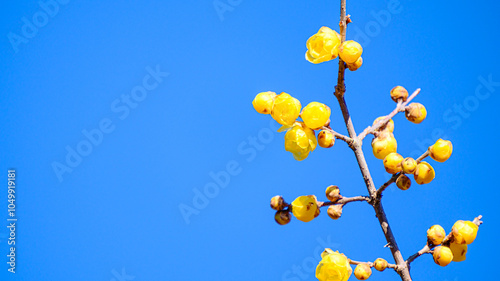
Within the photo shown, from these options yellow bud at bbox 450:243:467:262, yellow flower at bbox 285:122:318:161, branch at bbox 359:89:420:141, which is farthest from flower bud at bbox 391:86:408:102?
yellow bud at bbox 450:243:467:262

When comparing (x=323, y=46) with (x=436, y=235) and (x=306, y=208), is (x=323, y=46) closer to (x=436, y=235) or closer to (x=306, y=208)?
(x=306, y=208)

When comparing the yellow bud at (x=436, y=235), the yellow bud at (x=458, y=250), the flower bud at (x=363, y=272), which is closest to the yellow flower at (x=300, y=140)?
the flower bud at (x=363, y=272)

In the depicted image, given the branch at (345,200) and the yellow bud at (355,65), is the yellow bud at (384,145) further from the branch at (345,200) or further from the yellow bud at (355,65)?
the yellow bud at (355,65)

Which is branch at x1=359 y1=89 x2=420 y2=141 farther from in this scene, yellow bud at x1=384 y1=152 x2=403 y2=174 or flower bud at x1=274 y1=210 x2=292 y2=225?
flower bud at x1=274 y1=210 x2=292 y2=225

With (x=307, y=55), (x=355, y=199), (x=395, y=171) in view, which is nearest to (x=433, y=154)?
(x=395, y=171)

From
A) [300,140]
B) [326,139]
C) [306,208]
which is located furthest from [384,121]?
[306,208]
